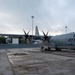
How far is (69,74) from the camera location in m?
10.1

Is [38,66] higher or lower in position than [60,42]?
lower

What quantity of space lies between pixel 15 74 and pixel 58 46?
34597mm

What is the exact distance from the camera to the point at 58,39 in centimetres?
4397

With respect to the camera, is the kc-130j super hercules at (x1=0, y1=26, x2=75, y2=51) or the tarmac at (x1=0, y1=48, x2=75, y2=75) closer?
the tarmac at (x1=0, y1=48, x2=75, y2=75)

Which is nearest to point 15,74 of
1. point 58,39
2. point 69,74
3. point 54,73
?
point 54,73

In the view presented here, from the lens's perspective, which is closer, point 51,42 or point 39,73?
point 39,73

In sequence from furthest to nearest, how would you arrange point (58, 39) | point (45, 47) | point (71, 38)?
point (45, 47)
point (58, 39)
point (71, 38)

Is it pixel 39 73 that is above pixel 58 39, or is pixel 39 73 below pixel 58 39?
below

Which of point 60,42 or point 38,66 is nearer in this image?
point 38,66

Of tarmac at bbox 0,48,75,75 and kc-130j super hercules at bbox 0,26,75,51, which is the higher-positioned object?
kc-130j super hercules at bbox 0,26,75,51

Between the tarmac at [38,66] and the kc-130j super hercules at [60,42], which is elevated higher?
the kc-130j super hercules at [60,42]

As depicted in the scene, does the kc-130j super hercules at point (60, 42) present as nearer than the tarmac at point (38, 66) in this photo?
No

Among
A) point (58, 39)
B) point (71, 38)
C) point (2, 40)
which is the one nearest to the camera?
point (71, 38)

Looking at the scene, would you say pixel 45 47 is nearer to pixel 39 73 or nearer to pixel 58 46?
pixel 58 46
